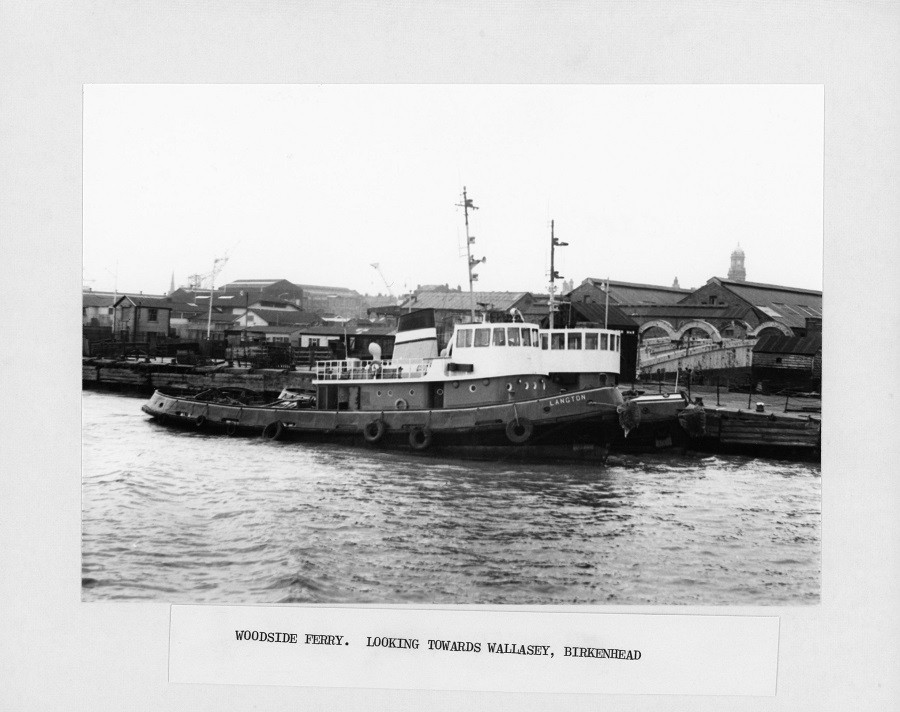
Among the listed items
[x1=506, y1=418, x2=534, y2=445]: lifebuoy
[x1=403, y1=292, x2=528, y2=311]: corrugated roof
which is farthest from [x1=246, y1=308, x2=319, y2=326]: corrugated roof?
[x1=506, y1=418, x2=534, y2=445]: lifebuoy

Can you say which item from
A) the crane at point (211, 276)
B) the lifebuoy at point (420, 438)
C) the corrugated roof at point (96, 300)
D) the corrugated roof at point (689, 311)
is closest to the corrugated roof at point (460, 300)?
the corrugated roof at point (689, 311)

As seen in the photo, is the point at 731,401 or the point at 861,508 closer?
the point at 861,508

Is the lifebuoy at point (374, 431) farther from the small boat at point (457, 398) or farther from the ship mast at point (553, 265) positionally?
the ship mast at point (553, 265)

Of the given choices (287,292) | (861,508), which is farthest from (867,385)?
(287,292)

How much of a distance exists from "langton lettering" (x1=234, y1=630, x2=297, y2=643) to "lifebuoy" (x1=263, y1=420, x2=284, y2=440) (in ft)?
14.7

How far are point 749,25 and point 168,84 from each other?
14.8 feet

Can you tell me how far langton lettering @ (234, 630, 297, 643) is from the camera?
193 inches

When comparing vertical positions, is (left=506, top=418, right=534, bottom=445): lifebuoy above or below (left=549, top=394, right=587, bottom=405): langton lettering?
below

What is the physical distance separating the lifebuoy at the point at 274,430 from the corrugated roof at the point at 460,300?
2.72m

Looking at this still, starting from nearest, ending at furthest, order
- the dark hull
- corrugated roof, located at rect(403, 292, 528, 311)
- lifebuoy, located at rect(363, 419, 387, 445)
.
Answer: corrugated roof, located at rect(403, 292, 528, 311) < the dark hull < lifebuoy, located at rect(363, 419, 387, 445)

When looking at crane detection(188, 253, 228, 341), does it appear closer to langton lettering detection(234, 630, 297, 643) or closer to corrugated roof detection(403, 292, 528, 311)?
corrugated roof detection(403, 292, 528, 311)

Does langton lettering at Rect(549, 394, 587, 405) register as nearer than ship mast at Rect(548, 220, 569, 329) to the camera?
No

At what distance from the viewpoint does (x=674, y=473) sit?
755 centimetres

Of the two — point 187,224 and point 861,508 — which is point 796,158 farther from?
point 187,224
